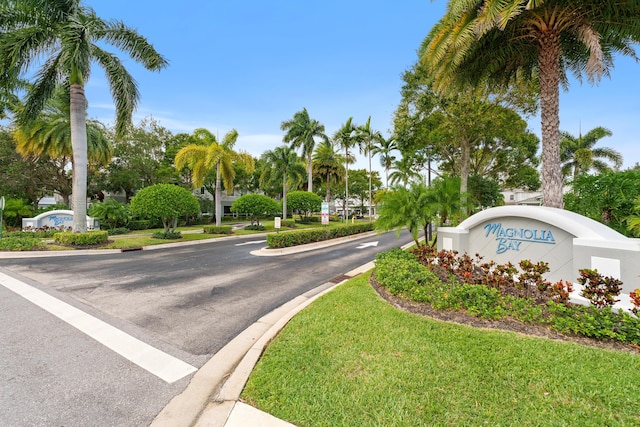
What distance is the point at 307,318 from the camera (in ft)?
16.1

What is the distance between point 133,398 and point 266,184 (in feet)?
106

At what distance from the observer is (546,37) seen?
26.7 feet

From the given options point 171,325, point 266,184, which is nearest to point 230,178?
point 266,184

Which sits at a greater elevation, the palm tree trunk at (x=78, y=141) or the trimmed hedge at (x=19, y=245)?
the palm tree trunk at (x=78, y=141)

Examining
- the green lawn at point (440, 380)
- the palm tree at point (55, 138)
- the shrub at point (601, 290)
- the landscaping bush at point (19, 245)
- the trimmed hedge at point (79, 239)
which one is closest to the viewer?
the green lawn at point (440, 380)

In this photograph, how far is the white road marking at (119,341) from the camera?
357 centimetres

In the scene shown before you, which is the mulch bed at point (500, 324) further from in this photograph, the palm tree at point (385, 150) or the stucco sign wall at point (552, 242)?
the palm tree at point (385, 150)

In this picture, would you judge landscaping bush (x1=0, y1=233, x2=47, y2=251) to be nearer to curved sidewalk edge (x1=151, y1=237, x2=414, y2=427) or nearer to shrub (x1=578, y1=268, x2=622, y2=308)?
curved sidewalk edge (x1=151, y1=237, x2=414, y2=427)

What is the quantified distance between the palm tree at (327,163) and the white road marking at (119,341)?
33.6 metres

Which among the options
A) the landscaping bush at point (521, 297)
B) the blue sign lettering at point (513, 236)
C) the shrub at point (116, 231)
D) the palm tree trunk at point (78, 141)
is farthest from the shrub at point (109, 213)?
the blue sign lettering at point (513, 236)

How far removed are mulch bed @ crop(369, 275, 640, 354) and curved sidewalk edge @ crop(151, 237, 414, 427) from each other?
8.05ft

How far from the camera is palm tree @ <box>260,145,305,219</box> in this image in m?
31.6

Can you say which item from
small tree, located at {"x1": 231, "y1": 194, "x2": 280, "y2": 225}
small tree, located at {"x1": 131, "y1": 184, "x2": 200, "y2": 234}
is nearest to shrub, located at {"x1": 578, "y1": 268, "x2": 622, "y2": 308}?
small tree, located at {"x1": 131, "y1": 184, "x2": 200, "y2": 234}

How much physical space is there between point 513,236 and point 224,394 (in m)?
6.87
